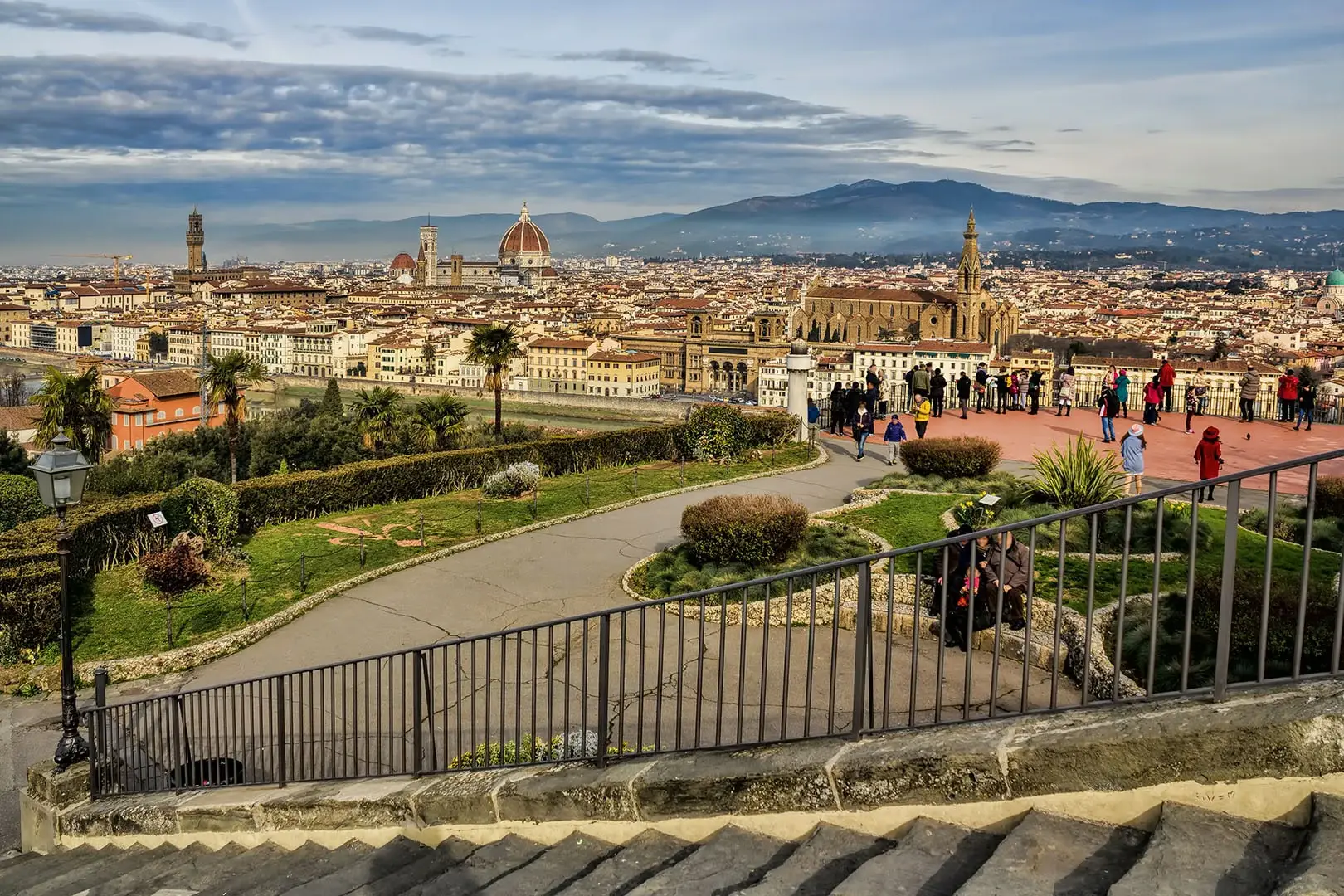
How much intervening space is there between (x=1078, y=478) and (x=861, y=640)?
6.55 meters

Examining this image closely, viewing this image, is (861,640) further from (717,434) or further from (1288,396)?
(1288,396)

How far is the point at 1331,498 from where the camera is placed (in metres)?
8.06

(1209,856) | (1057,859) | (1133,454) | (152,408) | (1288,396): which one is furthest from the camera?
(152,408)

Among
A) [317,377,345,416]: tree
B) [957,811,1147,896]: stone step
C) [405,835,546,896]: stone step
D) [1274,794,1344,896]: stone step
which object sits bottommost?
[317,377,345,416]: tree

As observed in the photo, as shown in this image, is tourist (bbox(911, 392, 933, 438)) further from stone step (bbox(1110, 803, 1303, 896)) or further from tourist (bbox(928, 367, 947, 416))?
stone step (bbox(1110, 803, 1303, 896))

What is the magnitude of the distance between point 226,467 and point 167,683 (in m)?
20.0

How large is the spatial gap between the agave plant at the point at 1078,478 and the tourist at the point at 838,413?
653 cm

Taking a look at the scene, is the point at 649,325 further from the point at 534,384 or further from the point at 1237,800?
the point at 1237,800

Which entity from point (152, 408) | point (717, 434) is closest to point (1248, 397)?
point (717, 434)

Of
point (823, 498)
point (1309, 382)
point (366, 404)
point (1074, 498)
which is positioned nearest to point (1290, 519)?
point (1074, 498)

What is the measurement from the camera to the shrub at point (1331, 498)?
791cm

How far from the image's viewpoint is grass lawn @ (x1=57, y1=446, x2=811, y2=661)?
27.9ft

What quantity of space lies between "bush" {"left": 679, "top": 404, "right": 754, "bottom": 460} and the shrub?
765cm

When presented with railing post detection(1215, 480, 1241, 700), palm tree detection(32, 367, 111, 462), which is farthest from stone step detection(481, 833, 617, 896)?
palm tree detection(32, 367, 111, 462)
